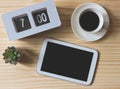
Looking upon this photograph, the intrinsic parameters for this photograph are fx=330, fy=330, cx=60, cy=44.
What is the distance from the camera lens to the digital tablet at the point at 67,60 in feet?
2.80

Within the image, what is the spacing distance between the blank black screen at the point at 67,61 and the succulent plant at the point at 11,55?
0.24ft

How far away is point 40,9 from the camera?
2.72 ft

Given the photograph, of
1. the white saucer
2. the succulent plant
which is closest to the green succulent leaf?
the succulent plant

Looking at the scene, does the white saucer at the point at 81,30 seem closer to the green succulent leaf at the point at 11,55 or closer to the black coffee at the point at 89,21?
the black coffee at the point at 89,21

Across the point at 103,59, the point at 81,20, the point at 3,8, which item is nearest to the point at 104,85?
the point at 103,59

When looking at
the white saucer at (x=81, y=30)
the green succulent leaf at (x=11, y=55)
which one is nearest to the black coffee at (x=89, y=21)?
the white saucer at (x=81, y=30)

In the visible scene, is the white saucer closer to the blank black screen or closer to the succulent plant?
the blank black screen

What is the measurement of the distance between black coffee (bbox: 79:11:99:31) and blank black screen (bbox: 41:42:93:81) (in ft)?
0.21

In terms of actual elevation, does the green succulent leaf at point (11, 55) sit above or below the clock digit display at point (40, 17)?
below

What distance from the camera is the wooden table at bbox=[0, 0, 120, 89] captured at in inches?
33.8

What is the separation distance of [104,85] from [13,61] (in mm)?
243

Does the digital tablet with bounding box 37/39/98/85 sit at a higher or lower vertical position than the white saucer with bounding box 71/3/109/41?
lower

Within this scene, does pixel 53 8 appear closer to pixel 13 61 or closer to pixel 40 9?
pixel 40 9

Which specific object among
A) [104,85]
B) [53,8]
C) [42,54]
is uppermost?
[53,8]
